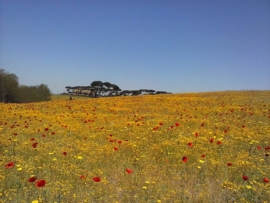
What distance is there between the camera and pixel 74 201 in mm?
4344

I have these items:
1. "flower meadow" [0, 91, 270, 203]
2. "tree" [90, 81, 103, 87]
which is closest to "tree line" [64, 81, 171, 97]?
"tree" [90, 81, 103, 87]

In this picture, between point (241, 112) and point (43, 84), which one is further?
point (43, 84)

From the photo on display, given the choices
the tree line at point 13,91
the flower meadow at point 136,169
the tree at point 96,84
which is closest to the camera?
the flower meadow at point 136,169

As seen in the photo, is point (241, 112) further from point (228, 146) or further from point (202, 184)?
point (202, 184)

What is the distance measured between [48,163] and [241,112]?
12095 mm

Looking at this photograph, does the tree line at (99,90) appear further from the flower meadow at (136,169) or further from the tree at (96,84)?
the flower meadow at (136,169)

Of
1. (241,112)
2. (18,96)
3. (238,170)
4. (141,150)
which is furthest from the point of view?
(18,96)

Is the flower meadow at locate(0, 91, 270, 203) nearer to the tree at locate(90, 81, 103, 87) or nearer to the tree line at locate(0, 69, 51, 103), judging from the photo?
the tree line at locate(0, 69, 51, 103)

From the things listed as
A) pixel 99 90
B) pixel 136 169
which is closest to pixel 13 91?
pixel 99 90

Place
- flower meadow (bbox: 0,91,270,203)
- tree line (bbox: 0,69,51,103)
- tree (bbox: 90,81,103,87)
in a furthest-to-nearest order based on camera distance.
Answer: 1. tree (bbox: 90,81,103,87)
2. tree line (bbox: 0,69,51,103)
3. flower meadow (bbox: 0,91,270,203)

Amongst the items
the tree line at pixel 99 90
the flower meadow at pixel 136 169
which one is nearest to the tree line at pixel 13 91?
the tree line at pixel 99 90

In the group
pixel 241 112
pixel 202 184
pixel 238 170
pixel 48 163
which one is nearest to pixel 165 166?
pixel 202 184

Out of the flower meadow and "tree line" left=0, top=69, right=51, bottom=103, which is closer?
the flower meadow

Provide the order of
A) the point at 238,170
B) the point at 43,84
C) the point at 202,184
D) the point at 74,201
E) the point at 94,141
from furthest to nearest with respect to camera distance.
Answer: the point at 43,84 → the point at 94,141 → the point at 238,170 → the point at 202,184 → the point at 74,201
